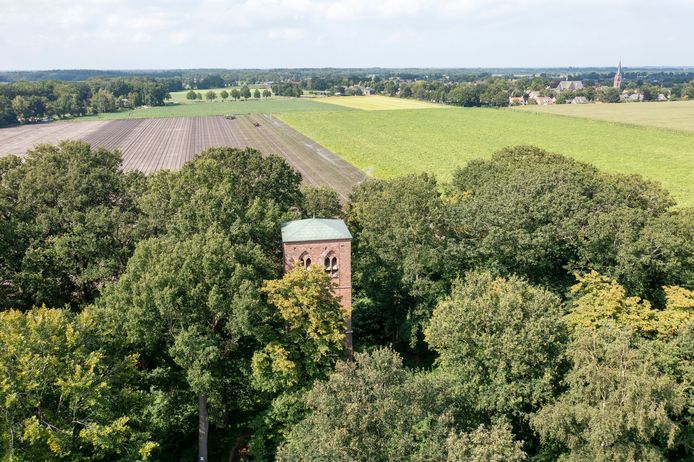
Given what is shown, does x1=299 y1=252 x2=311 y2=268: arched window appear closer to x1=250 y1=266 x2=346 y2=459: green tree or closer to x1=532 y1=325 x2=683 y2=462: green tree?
x1=250 y1=266 x2=346 y2=459: green tree

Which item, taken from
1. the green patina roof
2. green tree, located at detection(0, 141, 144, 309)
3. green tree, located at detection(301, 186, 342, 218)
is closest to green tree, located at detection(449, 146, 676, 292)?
the green patina roof

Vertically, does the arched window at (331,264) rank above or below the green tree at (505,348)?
above

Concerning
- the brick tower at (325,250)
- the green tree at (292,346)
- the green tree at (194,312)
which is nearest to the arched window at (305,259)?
the brick tower at (325,250)

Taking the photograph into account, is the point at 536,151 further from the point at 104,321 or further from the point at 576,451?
the point at 104,321

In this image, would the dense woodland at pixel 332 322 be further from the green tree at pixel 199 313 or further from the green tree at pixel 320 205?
the green tree at pixel 320 205

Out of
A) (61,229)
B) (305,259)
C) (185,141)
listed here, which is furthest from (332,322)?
(185,141)

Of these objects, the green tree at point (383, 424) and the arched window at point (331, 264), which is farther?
the arched window at point (331, 264)
